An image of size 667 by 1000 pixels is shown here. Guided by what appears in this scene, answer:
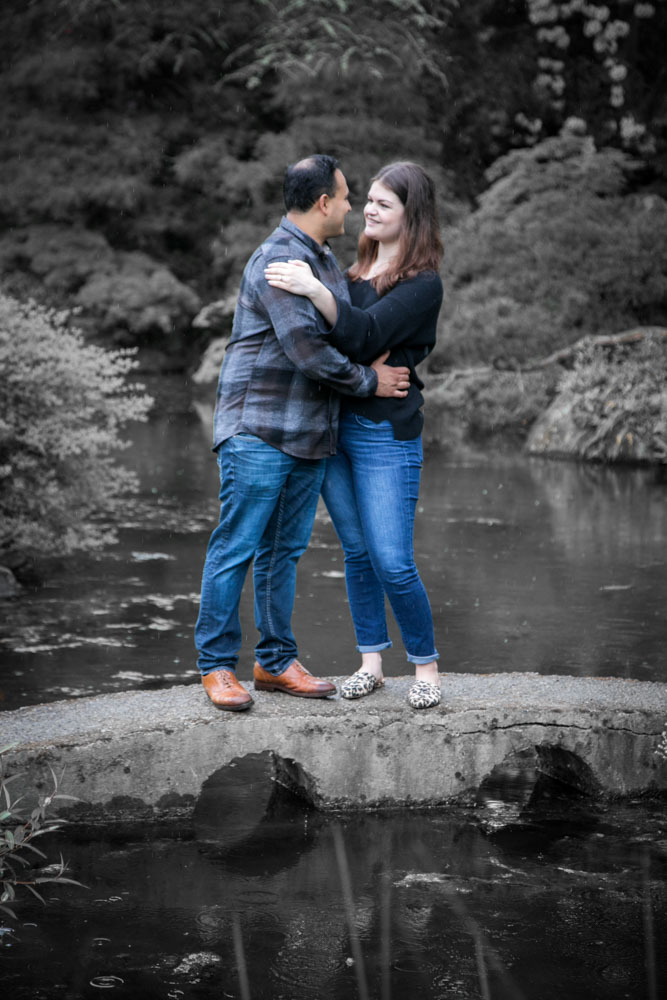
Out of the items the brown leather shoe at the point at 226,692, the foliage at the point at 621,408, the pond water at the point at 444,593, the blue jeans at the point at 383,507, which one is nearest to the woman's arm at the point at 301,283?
the blue jeans at the point at 383,507

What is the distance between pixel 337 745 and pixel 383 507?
2.50 feet

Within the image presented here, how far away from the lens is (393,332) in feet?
11.8

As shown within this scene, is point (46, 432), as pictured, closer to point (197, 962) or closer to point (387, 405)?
point (387, 405)

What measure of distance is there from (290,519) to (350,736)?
0.71 meters

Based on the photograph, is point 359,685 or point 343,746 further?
point 359,685

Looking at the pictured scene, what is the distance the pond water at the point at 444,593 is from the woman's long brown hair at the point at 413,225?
2.40 m

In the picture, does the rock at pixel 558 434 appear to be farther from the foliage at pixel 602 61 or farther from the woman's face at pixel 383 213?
the woman's face at pixel 383 213

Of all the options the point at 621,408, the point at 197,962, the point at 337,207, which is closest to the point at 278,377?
the point at 337,207

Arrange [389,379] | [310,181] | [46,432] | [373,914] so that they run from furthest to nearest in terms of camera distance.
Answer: [46,432] < [389,379] < [310,181] < [373,914]

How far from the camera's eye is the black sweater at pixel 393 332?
3.52 metres

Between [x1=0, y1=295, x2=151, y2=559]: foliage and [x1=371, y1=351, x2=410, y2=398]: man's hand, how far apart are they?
3973 millimetres

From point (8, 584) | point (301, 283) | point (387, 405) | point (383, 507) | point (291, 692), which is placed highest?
point (301, 283)

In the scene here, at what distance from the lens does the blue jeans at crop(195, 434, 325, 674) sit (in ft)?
11.8

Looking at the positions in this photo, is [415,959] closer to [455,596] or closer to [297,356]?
[297,356]
